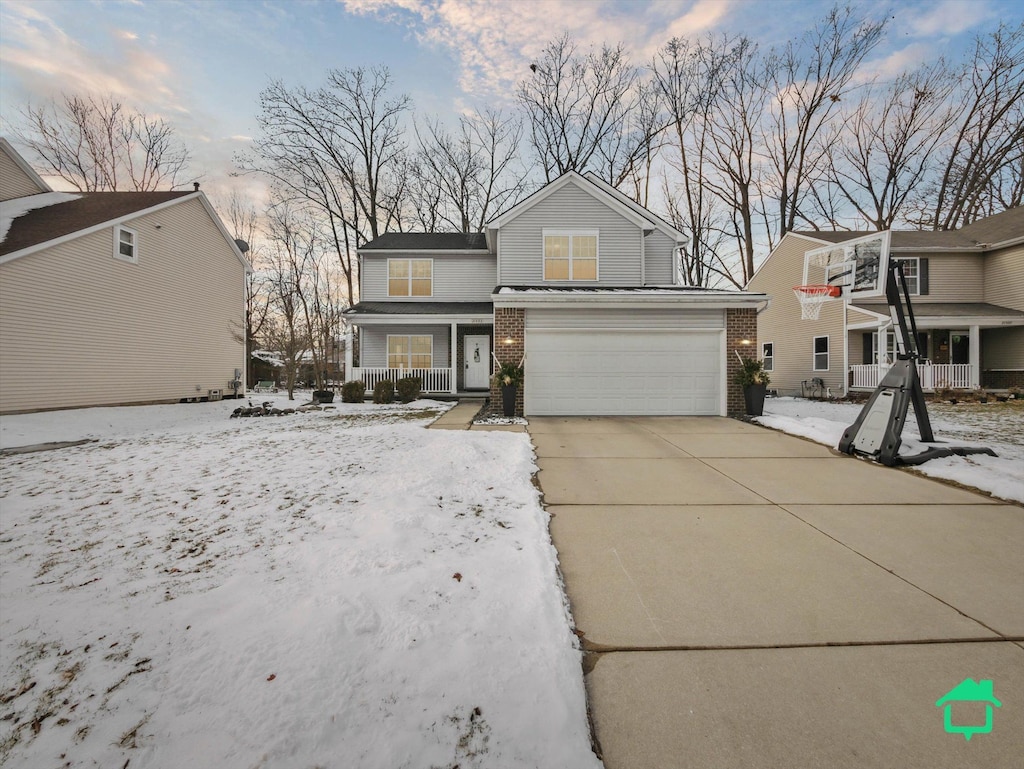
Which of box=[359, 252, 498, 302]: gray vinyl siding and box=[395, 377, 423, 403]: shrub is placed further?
box=[359, 252, 498, 302]: gray vinyl siding

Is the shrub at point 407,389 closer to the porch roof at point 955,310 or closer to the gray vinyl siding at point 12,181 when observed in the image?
the gray vinyl siding at point 12,181

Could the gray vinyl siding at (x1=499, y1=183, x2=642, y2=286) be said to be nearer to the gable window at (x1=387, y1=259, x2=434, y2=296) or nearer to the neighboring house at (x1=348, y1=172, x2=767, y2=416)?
the neighboring house at (x1=348, y1=172, x2=767, y2=416)

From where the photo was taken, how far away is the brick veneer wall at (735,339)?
970cm

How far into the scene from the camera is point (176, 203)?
518 inches

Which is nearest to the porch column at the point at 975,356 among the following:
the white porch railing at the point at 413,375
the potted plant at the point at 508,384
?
the potted plant at the point at 508,384

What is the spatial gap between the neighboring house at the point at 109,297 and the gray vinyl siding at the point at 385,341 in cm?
519

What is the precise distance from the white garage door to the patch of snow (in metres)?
13.2

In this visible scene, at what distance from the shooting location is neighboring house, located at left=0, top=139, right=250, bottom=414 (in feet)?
31.9

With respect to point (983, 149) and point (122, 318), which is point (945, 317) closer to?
point (983, 149)

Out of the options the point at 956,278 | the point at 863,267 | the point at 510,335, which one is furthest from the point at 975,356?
the point at 510,335

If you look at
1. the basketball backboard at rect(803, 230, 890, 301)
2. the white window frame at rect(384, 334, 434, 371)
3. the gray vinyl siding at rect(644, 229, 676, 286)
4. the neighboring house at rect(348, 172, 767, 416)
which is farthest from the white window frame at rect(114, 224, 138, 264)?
the basketball backboard at rect(803, 230, 890, 301)

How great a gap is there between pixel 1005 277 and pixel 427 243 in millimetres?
21011

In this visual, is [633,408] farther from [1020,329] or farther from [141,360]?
[1020,329]

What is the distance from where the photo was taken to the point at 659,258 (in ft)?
47.8
